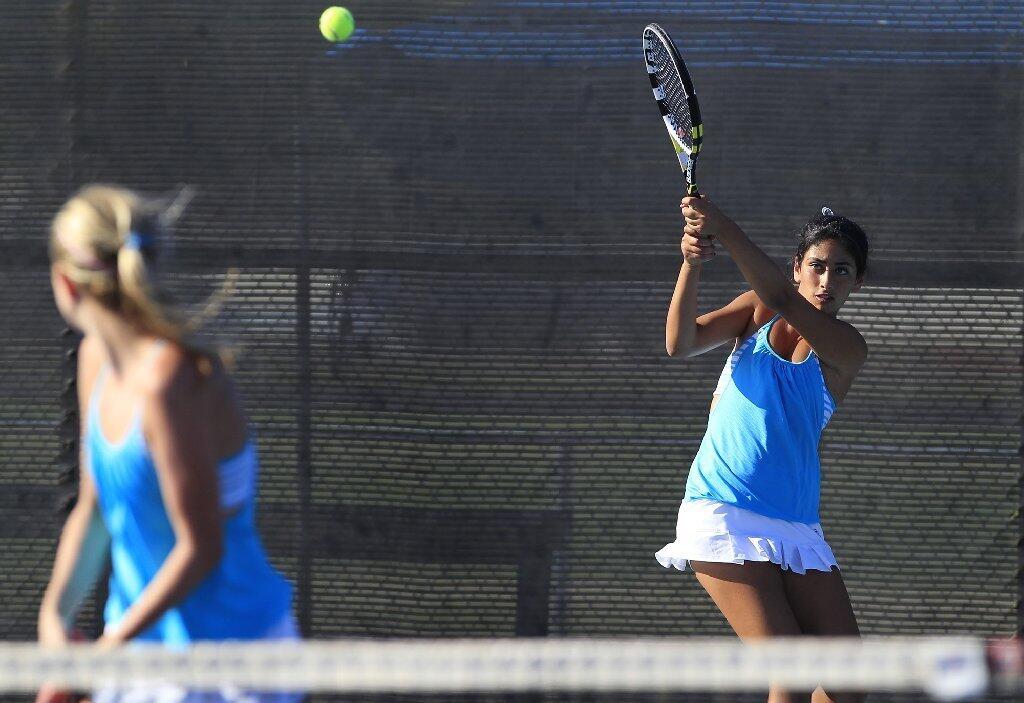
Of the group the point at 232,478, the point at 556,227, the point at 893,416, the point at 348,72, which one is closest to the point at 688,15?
the point at 556,227

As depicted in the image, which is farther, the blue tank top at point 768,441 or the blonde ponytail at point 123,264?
the blue tank top at point 768,441

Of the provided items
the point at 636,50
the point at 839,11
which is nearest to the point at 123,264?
the point at 636,50

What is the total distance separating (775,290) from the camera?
3.12m

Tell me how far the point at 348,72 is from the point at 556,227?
72 cm

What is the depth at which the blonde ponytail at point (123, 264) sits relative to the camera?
2002mm

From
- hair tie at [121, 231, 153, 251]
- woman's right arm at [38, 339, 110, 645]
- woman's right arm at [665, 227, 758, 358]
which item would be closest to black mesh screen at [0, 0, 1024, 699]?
woman's right arm at [665, 227, 758, 358]

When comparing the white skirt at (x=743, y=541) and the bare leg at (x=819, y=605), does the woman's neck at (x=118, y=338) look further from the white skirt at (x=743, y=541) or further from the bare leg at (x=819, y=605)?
the bare leg at (x=819, y=605)

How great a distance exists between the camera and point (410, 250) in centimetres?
391

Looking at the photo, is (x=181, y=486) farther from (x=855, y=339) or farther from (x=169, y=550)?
(x=855, y=339)

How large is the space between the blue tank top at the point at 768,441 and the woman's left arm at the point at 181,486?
157 cm

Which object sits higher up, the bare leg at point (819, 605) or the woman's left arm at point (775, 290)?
the woman's left arm at point (775, 290)

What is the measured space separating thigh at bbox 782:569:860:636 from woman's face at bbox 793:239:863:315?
0.62 meters

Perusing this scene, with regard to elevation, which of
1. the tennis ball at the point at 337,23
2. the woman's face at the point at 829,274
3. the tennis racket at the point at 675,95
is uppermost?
the tennis ball at the point at 337,23

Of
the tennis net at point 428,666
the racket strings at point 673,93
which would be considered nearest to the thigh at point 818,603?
the racket strings at point 673,93
